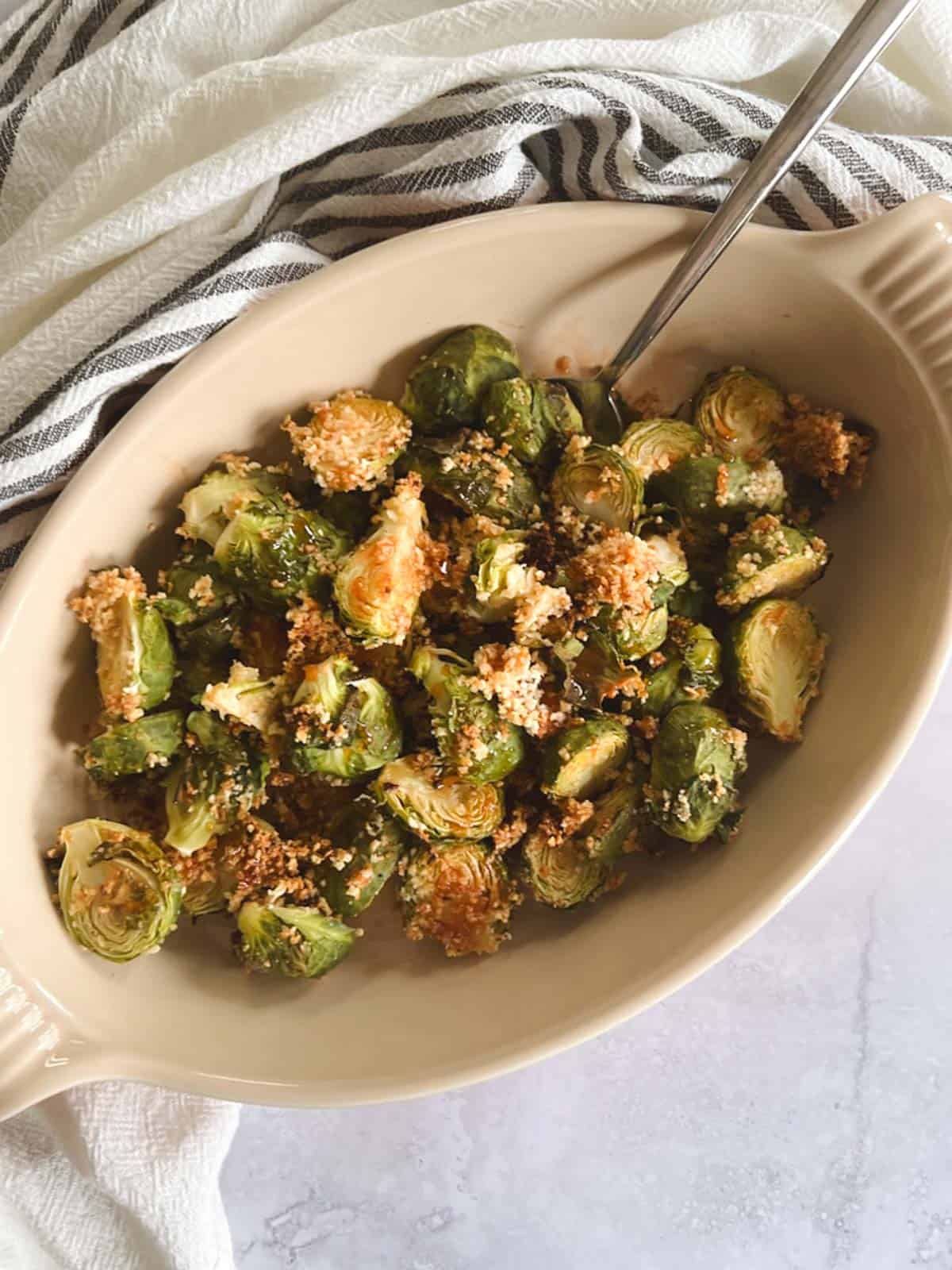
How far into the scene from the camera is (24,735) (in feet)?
6.14

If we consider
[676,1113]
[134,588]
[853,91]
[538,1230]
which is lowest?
[538,1230]

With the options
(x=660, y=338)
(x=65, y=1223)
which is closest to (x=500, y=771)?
(x=660, y=338)

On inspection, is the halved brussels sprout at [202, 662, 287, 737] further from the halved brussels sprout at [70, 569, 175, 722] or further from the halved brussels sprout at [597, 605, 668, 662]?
the halved brussels sprout at [597, 605, 668, 662]

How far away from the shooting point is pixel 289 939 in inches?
73.6

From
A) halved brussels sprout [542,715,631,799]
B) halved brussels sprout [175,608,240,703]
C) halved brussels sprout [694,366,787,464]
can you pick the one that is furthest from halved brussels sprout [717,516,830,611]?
halved brussels sprout [175,608,240,703]

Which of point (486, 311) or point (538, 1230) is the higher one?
point (486, 311)

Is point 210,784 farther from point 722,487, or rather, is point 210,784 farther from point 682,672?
point 722,487

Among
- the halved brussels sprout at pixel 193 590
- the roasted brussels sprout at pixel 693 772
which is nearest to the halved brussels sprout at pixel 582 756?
the roasted brussels sprout at pixel 693 772

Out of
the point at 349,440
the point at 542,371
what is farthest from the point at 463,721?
the point at 542,371

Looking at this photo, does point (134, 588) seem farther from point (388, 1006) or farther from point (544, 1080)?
point (544, 1080)

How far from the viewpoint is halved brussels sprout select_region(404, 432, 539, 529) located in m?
1.86

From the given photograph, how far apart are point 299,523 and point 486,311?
1.57 ft

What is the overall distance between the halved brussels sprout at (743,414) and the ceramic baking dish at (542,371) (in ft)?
0.17

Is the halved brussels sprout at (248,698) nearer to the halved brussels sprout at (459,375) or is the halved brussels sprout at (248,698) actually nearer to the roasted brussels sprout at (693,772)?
the halved brussels sprout at (459,375)
